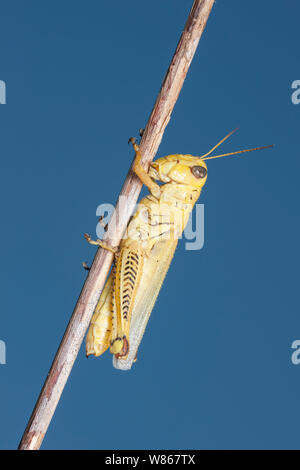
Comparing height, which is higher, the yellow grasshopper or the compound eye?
the compound eye

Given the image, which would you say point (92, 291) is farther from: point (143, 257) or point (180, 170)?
point (180, 170)

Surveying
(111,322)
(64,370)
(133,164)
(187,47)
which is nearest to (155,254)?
(111,322)

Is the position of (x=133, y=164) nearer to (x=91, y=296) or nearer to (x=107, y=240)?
(x=107, y=240)

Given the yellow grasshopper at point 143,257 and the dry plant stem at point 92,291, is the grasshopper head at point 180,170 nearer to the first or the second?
the yellow grasshopper at point 143,257

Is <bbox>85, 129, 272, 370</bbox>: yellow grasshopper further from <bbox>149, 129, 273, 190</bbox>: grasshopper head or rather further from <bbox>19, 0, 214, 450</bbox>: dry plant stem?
<bbox>19, 0, 214, 450</bbox>: dry plant stem

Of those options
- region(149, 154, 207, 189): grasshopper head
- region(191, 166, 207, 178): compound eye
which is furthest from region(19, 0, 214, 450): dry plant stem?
region(191, 166, 207, 178): compound eye

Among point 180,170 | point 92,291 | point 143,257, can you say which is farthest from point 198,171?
point 92,291

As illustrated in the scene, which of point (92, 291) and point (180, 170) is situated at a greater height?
point (180, 170)

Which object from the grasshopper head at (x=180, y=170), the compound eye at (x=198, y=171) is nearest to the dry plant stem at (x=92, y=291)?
the grasshopper head at (x=180, y=170)
